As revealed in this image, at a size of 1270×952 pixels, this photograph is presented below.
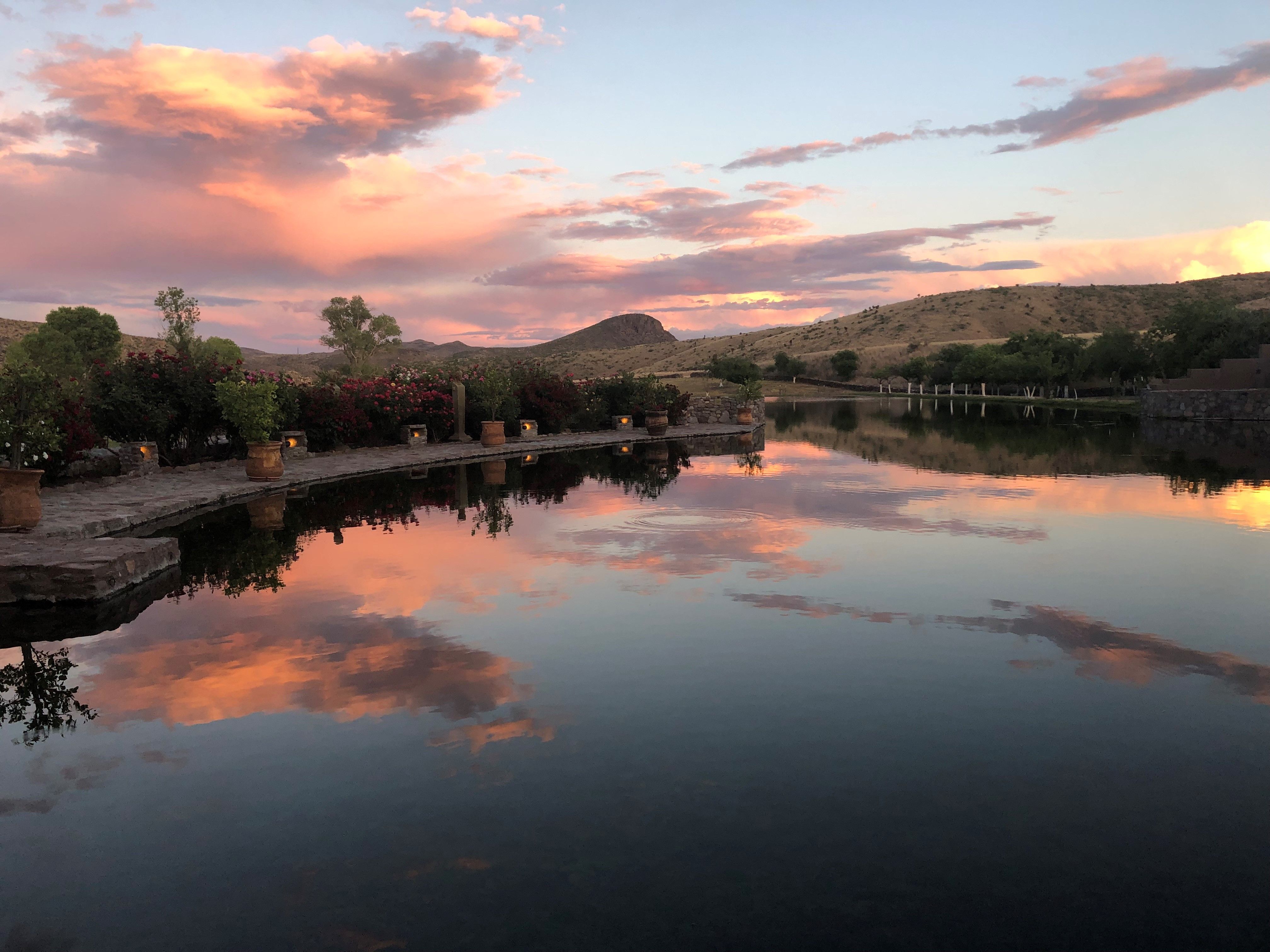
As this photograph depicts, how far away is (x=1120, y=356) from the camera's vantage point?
71.7 meters

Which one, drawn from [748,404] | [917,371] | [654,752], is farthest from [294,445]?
[917,371]

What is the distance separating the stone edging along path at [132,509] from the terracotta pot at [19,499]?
Result: 22cm

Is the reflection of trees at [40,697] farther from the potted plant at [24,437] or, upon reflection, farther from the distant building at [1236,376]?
the distant building at [1236,376]

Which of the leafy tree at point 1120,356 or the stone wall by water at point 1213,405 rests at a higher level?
the leafy tree at point 1120,356

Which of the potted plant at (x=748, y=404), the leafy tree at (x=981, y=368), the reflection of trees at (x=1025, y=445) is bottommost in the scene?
the reflection of trees at (x=1025, y=445)

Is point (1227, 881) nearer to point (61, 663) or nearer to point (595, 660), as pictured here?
point (595, 660)

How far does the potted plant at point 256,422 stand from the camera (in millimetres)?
18625

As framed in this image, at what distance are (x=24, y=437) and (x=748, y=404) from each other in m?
31.2

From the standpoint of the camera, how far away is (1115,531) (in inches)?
501

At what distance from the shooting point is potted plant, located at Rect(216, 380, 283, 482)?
18625 mm

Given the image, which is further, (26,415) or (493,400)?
(493,400)

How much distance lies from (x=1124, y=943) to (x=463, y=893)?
2.88 metres

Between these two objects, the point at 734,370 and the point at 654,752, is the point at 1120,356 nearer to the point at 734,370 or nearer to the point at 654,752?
the point at 734,370

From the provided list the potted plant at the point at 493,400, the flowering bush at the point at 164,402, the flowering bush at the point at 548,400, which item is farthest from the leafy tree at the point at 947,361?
the flowering bush at the point at 164,402
